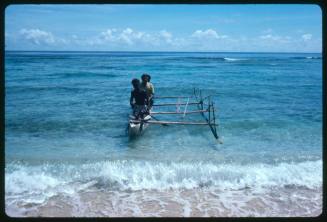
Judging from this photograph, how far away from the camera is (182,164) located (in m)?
7.25

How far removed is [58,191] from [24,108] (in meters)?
8.27

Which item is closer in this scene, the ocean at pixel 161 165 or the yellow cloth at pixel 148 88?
the ocean at pixel 161 165

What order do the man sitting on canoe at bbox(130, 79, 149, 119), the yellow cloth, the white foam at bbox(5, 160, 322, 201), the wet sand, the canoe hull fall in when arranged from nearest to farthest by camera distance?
the wet sand, the white foam at bbox(5, 160, 322, 201), the canoe hull, the man sitting on canoe at bbox(130, 79, 149, 119), the yellow cloth

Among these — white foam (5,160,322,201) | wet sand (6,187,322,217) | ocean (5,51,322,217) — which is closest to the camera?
wet sand (6,187,322,217)

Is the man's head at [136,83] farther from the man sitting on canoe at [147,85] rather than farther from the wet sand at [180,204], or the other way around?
the wet sand at [180,204]

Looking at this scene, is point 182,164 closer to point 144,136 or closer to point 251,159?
point 251,159

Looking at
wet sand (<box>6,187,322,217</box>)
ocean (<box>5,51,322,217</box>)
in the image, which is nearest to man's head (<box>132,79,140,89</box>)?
ocean (<box>5,51,322,217</box>)

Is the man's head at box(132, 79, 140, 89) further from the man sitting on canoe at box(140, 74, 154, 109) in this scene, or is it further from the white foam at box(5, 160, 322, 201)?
the white foam at box(5, 160, 322, 201)

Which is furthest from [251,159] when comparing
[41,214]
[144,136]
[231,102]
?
[231,102]

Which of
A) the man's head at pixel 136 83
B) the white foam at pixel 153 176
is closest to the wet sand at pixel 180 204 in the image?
the white foam at pixel 153 176

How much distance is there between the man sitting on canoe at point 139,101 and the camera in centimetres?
915

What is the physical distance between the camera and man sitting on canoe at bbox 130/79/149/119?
9.15m

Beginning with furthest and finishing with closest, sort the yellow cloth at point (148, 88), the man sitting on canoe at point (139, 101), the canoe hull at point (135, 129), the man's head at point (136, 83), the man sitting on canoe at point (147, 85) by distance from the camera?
the yellow cloth at point (148, 88) < the man sitting on canoe at point (147, 85) < the man sitting on canoe at point (139, 101) < the canoe hull at point (135, 129) < the man's head at point (136, 83)

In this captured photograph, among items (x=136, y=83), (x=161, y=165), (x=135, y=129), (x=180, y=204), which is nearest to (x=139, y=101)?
(x=136, y=83)
